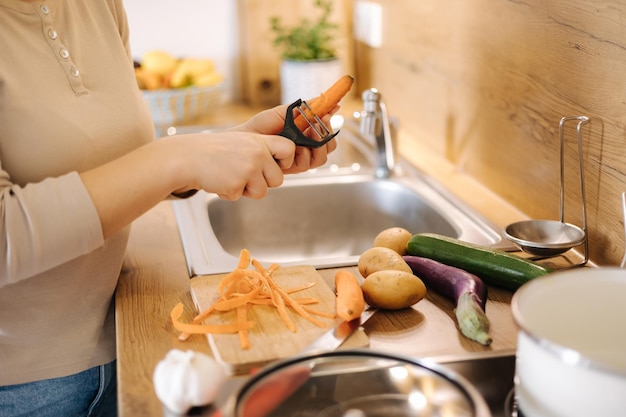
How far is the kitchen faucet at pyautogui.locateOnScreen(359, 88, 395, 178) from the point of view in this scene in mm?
1625

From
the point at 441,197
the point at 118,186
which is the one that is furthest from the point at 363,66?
the point at 118,186

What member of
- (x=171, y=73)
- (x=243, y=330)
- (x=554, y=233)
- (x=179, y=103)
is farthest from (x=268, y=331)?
(x=171, y=73)

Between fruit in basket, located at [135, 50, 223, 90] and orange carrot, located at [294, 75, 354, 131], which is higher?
orange carrot, located at [294, 75, 354, 131]

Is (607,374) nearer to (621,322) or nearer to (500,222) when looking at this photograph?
(621,322)

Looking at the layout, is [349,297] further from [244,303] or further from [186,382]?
[186,382]

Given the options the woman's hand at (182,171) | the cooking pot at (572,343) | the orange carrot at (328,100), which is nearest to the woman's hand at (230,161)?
the woman's hand at (182,171)

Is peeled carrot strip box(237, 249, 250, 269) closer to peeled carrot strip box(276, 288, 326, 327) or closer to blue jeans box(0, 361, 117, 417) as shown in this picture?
peeled carrot strip box(276, 288, 326, 327)

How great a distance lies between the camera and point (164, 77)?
2.20m

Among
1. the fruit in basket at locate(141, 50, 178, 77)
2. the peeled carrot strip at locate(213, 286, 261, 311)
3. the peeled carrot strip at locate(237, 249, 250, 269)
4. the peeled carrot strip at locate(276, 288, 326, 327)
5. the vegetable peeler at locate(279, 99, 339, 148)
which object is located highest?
the vegetable peeler at locate(279, 99, 339, 148)

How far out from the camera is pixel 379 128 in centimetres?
167

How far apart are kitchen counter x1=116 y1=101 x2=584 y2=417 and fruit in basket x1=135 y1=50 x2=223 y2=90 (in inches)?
34.2

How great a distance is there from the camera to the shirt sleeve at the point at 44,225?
0.90 m

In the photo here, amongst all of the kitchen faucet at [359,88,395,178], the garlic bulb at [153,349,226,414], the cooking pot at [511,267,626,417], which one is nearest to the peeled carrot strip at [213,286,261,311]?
the garlic bulb at [153,349,226,414]

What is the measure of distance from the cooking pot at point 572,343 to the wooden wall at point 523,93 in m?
0.37
